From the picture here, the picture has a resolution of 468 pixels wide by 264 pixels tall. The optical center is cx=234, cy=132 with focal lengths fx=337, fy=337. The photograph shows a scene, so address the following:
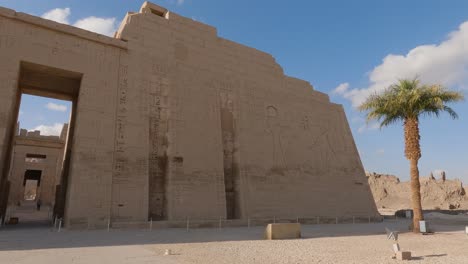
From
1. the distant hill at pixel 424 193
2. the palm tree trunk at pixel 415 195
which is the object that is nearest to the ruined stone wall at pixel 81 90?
the palm tree trunk at pixel 415 195

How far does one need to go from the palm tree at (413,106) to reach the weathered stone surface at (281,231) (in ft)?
18.7

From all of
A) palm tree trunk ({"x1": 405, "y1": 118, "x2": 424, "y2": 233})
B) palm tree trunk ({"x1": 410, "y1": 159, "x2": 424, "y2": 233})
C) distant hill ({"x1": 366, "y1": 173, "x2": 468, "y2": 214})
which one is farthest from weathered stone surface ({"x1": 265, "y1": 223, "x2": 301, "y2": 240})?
distant hill ({"x1": 366, "y1": 173, "x2": 468, "y2": 214})

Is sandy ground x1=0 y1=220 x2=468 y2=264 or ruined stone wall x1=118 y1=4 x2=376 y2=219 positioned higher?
ruined stone wall x1=118 y1=4 x2=376 y2=219

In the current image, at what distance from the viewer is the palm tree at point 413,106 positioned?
13344 millimetres

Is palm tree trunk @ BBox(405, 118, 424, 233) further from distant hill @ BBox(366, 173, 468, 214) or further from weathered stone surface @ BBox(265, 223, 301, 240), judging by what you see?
distant hill @ BBox(366, 173, 468, 214)

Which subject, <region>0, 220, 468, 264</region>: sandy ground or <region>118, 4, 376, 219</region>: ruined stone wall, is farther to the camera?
<region>118, 4, 376, 219</region>: ruined stone wall

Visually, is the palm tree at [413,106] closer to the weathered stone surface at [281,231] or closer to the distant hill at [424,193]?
the weathered stone surface at [281,231]

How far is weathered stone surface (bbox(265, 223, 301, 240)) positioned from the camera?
965cm

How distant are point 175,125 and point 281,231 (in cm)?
711

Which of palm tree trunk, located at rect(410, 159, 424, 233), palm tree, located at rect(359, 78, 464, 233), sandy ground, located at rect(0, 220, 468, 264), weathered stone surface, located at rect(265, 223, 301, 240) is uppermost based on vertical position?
palm tree, located at rect(359, 78, 464, 233)

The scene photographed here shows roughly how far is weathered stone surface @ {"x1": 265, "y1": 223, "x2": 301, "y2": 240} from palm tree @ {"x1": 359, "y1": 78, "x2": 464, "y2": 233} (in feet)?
18.7

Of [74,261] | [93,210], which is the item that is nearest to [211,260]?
[74,261]

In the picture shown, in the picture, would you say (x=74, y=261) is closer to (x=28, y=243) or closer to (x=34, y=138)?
(x=28, y=243)

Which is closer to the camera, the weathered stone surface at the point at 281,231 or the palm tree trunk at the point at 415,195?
the weathered stone surface at the point at 281,231
